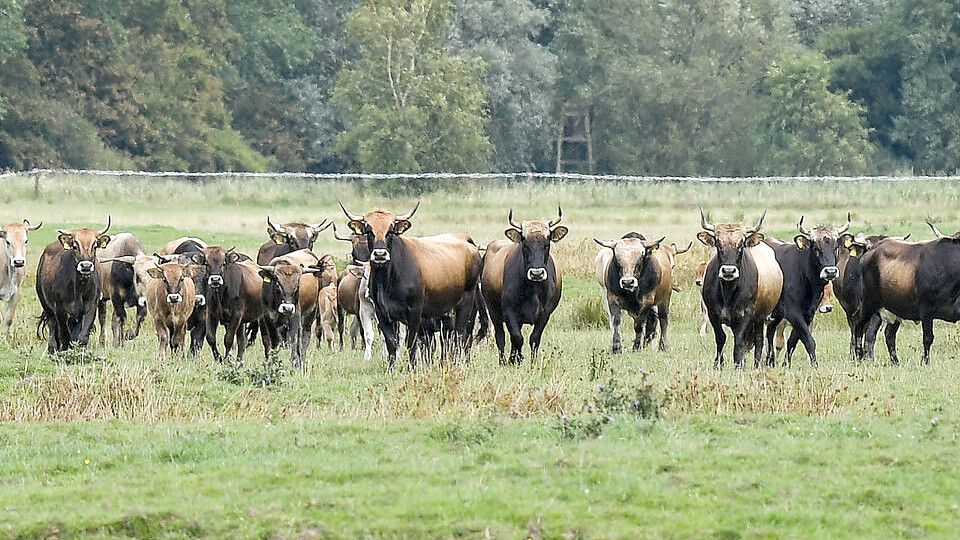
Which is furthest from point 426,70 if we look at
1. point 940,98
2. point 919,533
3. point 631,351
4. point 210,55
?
point 919,533

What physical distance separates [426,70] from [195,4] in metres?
10.1

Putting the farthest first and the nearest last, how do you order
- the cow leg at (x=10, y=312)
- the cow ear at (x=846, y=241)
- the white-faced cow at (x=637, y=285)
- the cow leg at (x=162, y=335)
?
the cow leg at (x=10, y=312) → the white-faced cow at (x=637, y=285) → the cow ear at (x=846, y=241) → the cow leg at (x=162, y=335)

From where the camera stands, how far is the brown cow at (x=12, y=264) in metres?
25.3

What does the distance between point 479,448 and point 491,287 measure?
8.57 m

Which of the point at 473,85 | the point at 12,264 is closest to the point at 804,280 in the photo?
the point at 12,264

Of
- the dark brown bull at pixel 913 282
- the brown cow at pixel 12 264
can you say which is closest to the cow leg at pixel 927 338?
the dark brown bull at pixel 913 282

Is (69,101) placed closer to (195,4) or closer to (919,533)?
(195,4)

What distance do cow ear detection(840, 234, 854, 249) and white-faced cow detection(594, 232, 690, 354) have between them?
244 cm

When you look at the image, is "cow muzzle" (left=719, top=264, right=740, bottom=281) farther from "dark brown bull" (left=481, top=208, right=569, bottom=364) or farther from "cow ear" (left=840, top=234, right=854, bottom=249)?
"cow ear" (left=840, top=234, right=854, bottom=249)

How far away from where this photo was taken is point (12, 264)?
25.5 m

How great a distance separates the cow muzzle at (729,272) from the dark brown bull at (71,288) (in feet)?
25.3

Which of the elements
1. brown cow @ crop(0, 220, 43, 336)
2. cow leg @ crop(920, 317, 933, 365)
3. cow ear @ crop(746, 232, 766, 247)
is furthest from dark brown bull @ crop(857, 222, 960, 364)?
brown cow @ crop(0, 220, 43, 336)

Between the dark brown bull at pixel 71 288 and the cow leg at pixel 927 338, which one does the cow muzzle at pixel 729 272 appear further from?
the dark brown bull at pixel 71 288

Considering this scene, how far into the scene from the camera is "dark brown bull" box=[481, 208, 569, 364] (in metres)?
22.2
